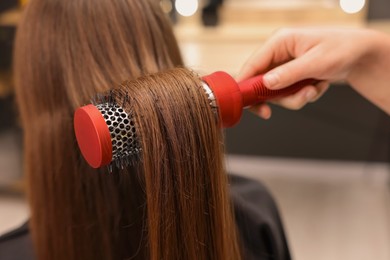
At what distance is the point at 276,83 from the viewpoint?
74cm

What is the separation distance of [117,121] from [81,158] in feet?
0.99

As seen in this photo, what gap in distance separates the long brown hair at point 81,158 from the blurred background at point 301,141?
110cm

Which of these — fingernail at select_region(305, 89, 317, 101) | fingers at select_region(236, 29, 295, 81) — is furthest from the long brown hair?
fingernail at select_region(305, 89, 317, 101)

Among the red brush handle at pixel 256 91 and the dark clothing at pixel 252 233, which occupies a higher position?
the red brush handle at pixel 256 91

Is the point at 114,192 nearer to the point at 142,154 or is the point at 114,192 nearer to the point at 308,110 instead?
the point at 142,154

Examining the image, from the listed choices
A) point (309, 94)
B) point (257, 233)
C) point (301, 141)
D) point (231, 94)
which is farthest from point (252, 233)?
point (301, 141)

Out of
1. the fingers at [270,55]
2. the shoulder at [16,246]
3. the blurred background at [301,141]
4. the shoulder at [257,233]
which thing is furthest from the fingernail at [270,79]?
the blurred background at [301,141]

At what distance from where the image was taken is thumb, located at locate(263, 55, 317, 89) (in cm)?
74

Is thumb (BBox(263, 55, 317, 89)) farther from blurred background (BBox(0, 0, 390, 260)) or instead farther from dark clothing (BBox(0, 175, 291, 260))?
blurred background (BBox(0, 0, 390, 260))

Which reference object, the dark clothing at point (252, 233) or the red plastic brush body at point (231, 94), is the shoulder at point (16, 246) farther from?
the red plastic brush body at point (231, 94)

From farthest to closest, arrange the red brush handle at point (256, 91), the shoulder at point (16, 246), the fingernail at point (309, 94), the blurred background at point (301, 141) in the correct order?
the blurred background at point (301, 141) → the shoulder at point (16, 246) → the fingernail at point (309, 94) → the red brush handle at point (256, 91)

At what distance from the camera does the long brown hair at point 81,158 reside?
67cm

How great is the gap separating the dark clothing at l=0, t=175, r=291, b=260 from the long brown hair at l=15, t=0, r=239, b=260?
0.11m

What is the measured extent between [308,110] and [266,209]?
1.72 meters
